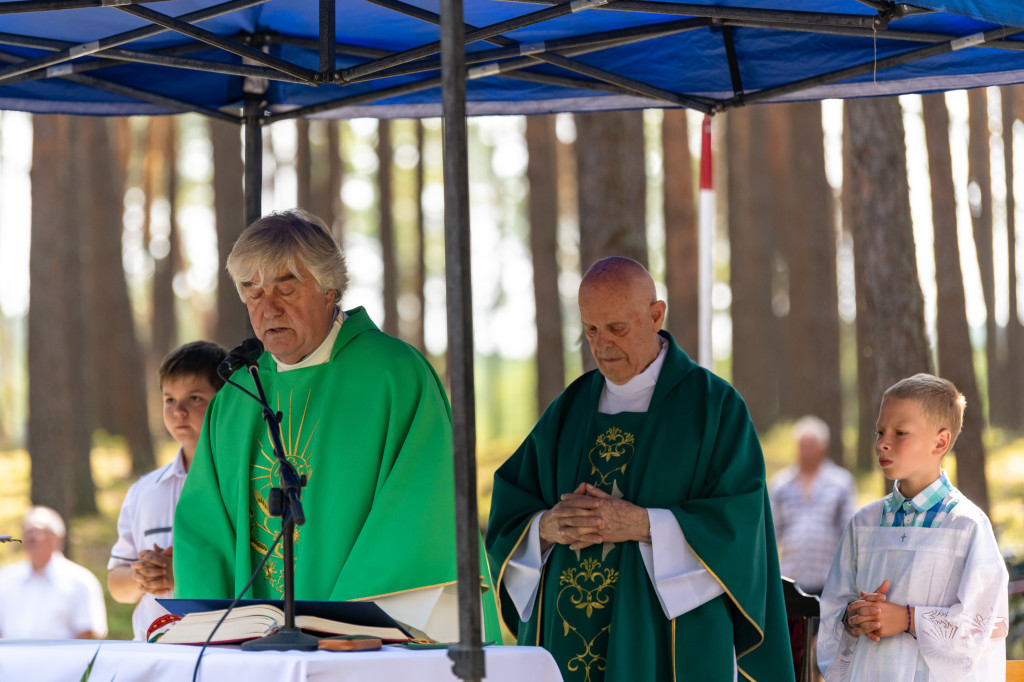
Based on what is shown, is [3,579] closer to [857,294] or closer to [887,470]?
[857,294]

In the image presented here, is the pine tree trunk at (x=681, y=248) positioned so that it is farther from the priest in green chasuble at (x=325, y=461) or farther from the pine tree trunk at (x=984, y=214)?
the priest in green chasuble at (x=325, y=461)

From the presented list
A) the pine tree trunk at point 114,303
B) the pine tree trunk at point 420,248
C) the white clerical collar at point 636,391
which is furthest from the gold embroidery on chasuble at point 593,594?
the pine tree trunk at point 420,248

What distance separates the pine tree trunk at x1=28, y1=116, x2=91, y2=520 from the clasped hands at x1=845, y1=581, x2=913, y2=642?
460 inches

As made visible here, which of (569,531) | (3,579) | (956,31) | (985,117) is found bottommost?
(3,579)

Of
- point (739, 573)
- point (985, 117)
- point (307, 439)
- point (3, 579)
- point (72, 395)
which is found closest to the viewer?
point (307, 439)

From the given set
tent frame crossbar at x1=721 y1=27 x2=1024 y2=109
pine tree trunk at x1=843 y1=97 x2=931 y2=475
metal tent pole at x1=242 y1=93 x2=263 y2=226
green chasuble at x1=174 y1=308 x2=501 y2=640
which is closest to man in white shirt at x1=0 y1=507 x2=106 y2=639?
metal tent pole at x1=242 y1=93 x2=263 y2=226

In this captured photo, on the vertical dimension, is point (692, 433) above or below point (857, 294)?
below

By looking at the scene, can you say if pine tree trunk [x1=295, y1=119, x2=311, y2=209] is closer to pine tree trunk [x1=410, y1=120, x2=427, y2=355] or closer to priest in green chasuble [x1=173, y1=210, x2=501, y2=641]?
pine tree trunk [x1=410, y1=120, x2=427, y2=355]

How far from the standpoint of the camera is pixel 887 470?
3.78 meters

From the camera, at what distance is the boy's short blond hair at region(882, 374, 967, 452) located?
376 centimetres

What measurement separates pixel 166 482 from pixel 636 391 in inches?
67.5

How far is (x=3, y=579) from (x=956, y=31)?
7509mm

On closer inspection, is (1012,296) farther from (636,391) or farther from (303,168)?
(636,391)

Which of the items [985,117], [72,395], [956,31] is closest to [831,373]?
[985,117]
